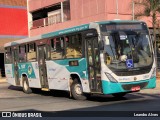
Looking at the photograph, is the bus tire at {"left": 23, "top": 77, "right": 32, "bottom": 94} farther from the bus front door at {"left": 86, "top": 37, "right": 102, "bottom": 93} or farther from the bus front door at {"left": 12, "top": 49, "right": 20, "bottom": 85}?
the bus front door at {"left": 86, "top": 37, "right": 102, "bottom": 93}

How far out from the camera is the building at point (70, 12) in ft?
102

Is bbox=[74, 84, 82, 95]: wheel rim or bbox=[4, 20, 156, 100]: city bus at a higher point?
bbox=[4, 20, 156, 100]: city bus

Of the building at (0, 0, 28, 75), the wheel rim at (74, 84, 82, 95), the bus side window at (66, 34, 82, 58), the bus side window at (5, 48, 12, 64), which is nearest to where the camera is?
the bus side window at (66, 34, 82, 58)

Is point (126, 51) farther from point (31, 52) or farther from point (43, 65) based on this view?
point (31, 52)

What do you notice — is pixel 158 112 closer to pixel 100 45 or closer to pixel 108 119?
pixel 108 119

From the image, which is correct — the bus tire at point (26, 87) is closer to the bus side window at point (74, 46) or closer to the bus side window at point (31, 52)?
the bus side window at point (31, 52)

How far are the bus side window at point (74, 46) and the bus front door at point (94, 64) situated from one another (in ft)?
1.90

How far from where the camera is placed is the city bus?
1392cm

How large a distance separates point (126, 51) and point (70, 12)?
2205cm

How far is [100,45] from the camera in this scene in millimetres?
13977

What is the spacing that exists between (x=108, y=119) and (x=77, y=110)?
236cm

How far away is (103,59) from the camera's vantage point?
45.6ft

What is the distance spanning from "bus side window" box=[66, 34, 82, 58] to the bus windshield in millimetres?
1594

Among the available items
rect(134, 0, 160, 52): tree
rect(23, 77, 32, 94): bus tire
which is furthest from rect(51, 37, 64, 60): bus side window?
rect(134, 0, 160, 52): tree
